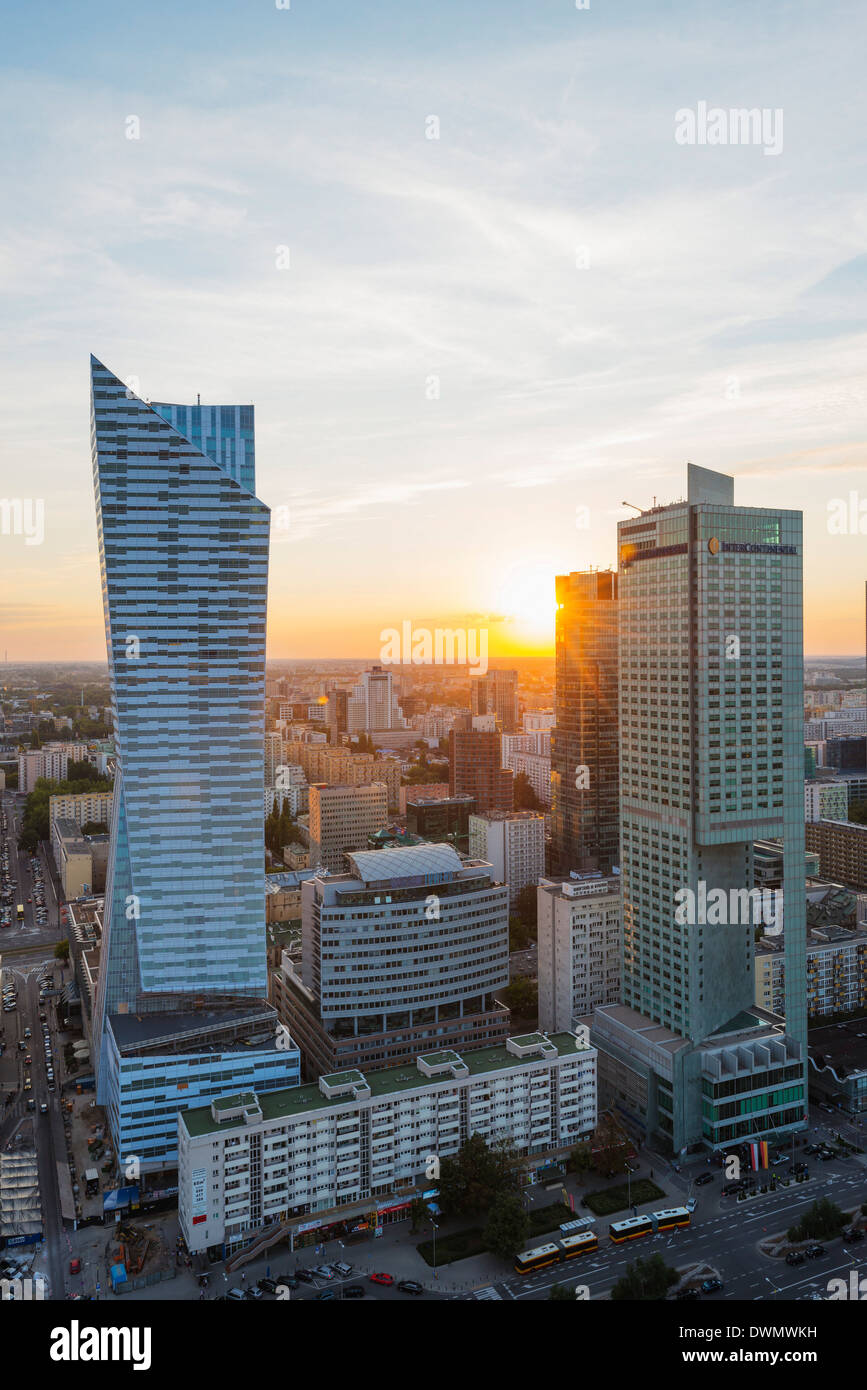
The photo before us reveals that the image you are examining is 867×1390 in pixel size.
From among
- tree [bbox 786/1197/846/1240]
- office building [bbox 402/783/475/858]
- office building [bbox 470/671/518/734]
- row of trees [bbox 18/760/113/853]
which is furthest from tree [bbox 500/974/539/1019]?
office building [bbox 470/671/518/734]

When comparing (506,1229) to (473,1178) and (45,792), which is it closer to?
(473,1178)

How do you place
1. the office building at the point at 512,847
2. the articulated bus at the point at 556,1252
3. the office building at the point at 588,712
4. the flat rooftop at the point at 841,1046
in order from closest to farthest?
the articulated bus at the point at 556,1252, the flat rooftop at the point at 841,1046, the office building at the point at 588,712, the office building at the point at 512,847

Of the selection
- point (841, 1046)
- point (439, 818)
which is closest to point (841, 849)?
point (841, 1046)

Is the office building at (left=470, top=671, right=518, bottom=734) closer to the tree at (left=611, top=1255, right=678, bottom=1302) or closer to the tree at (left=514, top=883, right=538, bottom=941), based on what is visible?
the tree at (left=514, top=883, right=538, bottom=941)

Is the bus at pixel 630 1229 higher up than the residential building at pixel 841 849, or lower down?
lower down

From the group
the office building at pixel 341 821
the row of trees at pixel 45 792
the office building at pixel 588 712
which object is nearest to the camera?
the office building at pixel 588 712

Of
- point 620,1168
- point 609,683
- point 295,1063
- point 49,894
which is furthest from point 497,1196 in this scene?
point 49,894

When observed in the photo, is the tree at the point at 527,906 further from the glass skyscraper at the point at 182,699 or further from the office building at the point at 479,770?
the glass skyscraper at the point at 182,699

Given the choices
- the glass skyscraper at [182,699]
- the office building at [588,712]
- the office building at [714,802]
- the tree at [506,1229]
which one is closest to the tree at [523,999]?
the office building at [714,802]
